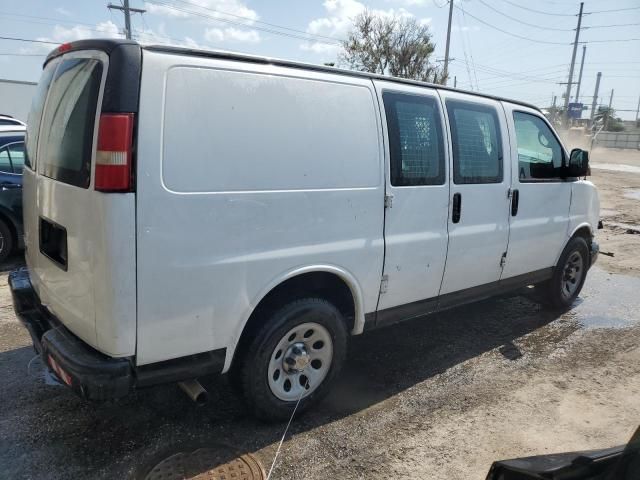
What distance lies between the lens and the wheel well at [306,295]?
3.06 meters

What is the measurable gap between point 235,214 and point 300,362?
3.59 ft

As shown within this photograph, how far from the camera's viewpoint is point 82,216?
8.21 feet

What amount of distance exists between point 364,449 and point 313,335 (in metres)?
0.76

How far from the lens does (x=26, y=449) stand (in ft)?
9.62

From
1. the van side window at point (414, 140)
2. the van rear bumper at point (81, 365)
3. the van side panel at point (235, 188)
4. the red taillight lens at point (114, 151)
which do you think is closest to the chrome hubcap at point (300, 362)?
the van side panel at point (235, 188)

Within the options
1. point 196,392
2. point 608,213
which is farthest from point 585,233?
point 608,213

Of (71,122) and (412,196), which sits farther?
(412,196)

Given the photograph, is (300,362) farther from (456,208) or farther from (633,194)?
(633,194)

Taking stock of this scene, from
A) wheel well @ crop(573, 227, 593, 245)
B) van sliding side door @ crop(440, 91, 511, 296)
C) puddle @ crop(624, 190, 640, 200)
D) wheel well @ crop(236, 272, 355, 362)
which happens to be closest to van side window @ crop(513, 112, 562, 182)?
van sliding side door @ crop(440, 91, 511, 296)

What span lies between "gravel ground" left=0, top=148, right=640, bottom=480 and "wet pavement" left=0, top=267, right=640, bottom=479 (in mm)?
10

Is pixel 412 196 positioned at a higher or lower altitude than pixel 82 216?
higher

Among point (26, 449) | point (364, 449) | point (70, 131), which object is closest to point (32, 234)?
point (70, 131)

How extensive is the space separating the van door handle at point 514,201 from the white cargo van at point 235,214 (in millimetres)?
347

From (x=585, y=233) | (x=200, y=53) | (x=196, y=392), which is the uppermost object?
(x=200, y=53)
